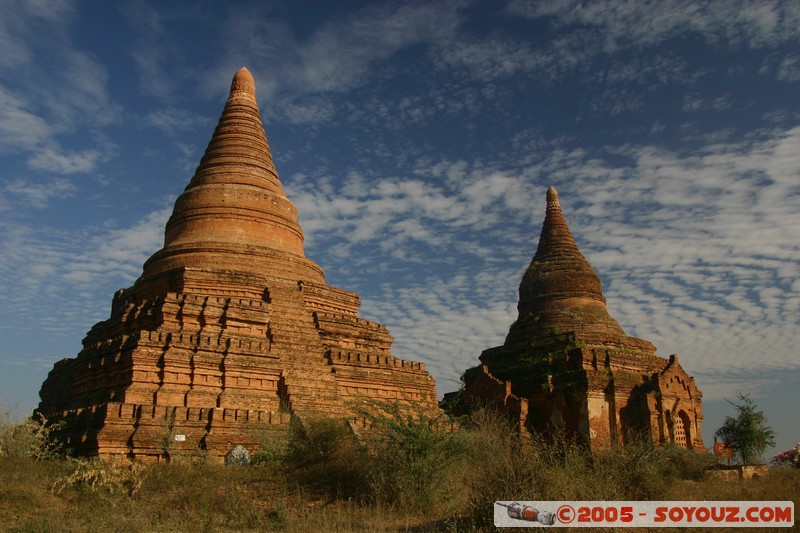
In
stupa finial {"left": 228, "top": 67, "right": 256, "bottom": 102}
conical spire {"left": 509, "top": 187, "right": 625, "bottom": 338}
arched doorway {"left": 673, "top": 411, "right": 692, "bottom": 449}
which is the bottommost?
arched doorway {"left": 673, "top": 411, "right": 692, "bottom": 449}

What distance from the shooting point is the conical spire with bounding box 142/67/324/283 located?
69.8ft

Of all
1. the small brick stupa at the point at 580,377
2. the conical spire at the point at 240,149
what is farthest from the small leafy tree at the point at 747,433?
the conical spire at the point at 240,149

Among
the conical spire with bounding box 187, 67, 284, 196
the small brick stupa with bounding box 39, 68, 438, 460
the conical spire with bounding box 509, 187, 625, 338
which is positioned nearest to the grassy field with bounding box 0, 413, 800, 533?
the small brick stupa with bounding box 39, 68, 438, 460

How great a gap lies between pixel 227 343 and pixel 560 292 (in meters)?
15.3

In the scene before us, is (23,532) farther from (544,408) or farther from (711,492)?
(544,408)

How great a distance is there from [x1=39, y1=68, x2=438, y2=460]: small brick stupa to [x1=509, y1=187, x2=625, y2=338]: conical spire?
320 inches

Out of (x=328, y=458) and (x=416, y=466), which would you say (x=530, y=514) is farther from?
(x=328, y=458)

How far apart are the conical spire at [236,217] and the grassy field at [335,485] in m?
7.84

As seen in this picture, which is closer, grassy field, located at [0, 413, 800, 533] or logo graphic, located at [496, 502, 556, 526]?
logo graphic, located at [496, 502, 556, 526]

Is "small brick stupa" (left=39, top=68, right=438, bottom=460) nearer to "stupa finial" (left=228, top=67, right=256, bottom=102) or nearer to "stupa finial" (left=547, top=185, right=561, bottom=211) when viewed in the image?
"stupa finial" (left=228, top=67, right=256, bottom=102)

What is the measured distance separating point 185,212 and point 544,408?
1366 cm

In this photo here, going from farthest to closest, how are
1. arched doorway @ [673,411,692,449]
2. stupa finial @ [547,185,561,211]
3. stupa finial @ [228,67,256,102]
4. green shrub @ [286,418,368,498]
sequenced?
1. stupa finial @ [547,185,561,211]
2. stupa finial @ [228,67,256,102]
3. arched doorway @ [673,411,692,449]
4. green shrub @ [286,418,368,498]

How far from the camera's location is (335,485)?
1272cm

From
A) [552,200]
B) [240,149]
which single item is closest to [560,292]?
[552,200]
